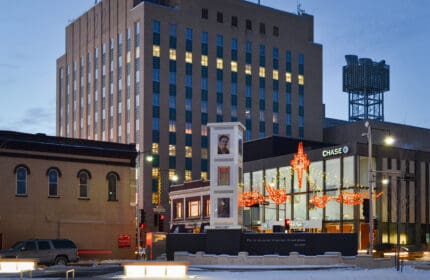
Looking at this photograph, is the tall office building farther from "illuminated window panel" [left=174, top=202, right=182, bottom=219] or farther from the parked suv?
the parked suv

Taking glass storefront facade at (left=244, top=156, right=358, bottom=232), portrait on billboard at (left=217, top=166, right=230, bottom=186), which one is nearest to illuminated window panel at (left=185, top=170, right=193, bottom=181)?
glass storefront facade at (left=244, top=156, right=358, bottom=232)

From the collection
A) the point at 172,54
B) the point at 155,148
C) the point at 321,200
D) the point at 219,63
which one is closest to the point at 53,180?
the point at 321,200

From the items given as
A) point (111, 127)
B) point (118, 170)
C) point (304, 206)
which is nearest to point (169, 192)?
point (111, 127)

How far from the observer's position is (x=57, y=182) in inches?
2228

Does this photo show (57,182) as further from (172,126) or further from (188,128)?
(188,128)

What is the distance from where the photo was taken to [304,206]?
84.4m

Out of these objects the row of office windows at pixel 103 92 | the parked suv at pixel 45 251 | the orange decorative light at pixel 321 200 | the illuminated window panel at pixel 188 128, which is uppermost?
the row of office windows at pixel 103 92

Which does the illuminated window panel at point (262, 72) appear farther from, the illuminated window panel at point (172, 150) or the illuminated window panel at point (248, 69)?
the illuminated window panel at point (172, 150)

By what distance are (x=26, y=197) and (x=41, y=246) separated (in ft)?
34.0

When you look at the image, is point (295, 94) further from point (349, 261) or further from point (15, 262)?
point (15, 262)

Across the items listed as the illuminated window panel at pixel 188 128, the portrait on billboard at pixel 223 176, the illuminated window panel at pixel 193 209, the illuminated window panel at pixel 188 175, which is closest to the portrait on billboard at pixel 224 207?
the portrait on billboard at pixel 223 176

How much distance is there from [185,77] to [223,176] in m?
69.0

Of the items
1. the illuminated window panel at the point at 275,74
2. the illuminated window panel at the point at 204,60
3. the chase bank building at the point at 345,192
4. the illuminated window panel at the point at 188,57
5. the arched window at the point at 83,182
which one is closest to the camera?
the arched window at the point at 83,182

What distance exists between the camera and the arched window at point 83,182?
57719mm
